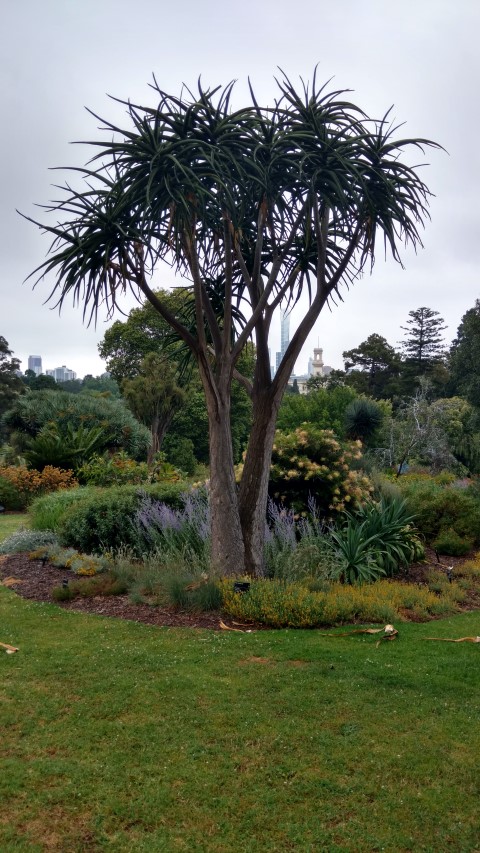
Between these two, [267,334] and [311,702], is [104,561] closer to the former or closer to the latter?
[267,334]

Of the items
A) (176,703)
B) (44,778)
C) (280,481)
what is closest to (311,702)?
(176,703)

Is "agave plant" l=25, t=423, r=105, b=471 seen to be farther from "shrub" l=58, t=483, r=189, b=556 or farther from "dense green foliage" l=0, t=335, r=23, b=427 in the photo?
"dense green foliage" l=0, t=335, r=23, b=427

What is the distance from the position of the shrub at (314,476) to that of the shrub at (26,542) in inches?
153

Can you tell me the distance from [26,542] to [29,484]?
22.9 ft

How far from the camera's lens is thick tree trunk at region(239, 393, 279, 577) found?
7.79 metres

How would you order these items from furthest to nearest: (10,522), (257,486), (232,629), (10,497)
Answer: (10,497) → (10,522) → (257,486) → (232,629)

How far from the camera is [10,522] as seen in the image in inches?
597

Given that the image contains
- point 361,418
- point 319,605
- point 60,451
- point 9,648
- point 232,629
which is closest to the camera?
point 9,648

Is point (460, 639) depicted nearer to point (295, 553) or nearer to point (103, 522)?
point (295, 553)

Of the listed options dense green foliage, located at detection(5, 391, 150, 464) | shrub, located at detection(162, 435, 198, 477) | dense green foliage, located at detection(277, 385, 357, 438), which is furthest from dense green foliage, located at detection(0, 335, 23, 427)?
dense green foliage, located at detection(277, 385, 357, 438)

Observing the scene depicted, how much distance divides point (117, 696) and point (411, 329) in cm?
5527

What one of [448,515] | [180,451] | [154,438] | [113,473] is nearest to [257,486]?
[448,515]

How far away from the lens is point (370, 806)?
337cm

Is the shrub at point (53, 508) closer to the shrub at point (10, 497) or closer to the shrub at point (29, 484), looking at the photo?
the shrub at point (29, 484)
